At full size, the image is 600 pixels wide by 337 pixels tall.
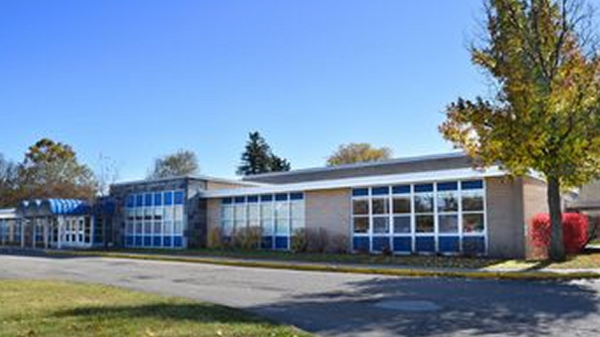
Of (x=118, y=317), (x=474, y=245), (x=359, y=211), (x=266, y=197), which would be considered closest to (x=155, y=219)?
(x=266, y=197)

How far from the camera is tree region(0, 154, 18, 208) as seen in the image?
71062mm

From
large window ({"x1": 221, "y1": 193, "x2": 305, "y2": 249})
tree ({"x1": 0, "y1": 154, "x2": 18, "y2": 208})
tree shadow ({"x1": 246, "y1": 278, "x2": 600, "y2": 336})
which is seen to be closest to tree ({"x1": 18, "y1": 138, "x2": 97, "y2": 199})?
tree ({"x1": 0, "y1": 154, "x2": 18, "y2": 208})

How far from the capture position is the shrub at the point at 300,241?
31.2 metres

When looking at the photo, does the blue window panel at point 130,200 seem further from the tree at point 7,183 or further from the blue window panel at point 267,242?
the tree at point 7,183

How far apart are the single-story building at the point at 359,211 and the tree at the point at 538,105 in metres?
2.66

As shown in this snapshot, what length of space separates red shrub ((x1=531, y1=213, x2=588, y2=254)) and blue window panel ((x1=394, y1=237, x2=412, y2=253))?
515 centimetres

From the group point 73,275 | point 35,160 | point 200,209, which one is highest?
point 35,160

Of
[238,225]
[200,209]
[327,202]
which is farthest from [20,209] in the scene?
[327,202]

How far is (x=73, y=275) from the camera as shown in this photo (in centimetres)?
2112

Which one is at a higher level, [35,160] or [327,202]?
[35,160]

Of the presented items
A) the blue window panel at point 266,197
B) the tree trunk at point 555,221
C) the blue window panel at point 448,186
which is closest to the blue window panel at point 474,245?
the blue window panel at point 448,186

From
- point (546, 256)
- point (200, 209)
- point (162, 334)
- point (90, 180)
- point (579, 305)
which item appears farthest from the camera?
point (90, 180)

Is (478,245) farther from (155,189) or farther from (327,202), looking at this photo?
(155,189)

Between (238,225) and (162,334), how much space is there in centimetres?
2685
